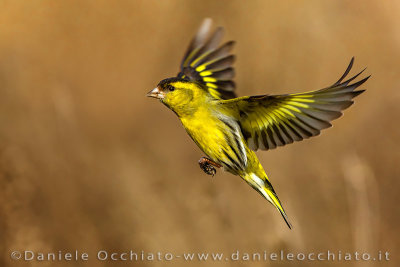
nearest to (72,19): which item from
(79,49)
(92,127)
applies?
(79,49)

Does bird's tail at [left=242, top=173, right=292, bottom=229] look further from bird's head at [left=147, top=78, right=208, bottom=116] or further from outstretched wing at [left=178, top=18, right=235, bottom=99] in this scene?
outstretched wing at [left=178, top=18, right=235, bottom=99]

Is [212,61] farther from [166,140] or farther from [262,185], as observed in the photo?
[166,140]

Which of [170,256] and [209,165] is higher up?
[209,165]
